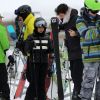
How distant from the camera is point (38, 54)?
25.4 ft

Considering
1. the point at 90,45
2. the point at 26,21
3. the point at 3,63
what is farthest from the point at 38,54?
the point at 90,45

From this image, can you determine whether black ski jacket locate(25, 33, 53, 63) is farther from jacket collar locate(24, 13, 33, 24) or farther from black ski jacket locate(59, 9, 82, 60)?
jacket collar locate(24, 13, 33, 24)

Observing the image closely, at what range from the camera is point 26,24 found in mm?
8352

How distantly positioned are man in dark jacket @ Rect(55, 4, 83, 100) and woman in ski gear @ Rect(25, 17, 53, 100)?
0.90 feet

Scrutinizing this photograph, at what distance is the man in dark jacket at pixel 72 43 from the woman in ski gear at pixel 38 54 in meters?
0.27

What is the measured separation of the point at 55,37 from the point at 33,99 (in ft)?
8.54

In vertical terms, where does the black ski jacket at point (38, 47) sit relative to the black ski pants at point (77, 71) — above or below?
above

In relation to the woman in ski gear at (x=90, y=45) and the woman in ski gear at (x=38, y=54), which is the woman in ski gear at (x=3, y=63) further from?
the woman in ski gear at (x=90, y=45)

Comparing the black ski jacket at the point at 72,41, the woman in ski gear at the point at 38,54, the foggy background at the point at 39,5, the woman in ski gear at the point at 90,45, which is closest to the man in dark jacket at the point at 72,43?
the black ski jacket at the point at 72,41

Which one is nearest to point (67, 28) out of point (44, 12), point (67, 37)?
point (67, 37)

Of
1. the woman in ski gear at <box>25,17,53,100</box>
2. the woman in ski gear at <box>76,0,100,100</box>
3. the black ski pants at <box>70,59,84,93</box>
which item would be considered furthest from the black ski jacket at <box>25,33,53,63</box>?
the woman in ski gear at <box>76,0,100,100</box>

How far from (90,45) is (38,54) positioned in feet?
3.90

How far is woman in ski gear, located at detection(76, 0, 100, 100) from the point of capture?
667 cm

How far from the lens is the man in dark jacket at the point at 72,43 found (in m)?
7.66
